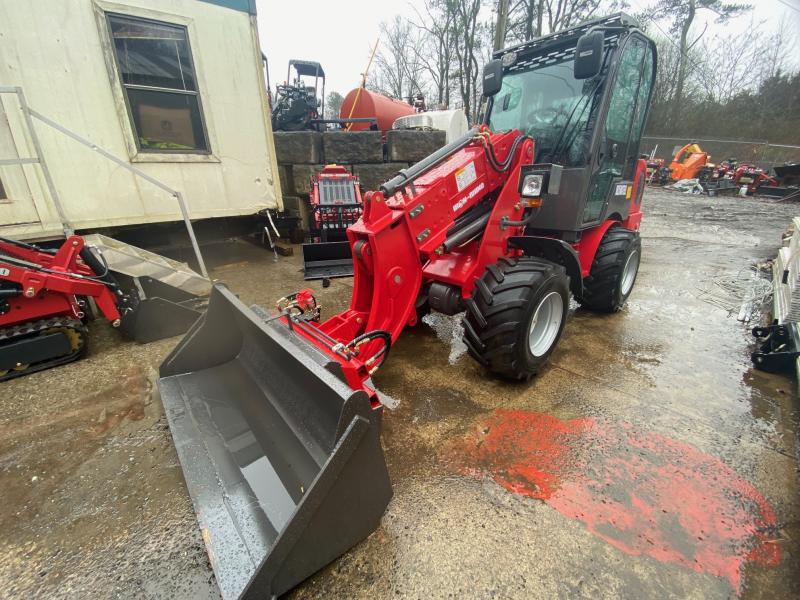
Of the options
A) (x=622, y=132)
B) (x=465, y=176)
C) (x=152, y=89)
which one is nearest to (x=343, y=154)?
(x=152, y=89)

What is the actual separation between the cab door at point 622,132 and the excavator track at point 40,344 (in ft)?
15.3

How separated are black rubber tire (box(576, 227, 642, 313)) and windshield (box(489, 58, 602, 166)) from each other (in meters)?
1.09

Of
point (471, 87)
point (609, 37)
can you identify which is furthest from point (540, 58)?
point (471, 87)

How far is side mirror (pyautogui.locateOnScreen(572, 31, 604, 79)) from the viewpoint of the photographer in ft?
8.45

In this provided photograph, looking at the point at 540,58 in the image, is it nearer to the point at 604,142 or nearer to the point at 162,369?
the point at 604,142

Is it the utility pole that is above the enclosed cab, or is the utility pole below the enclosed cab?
above

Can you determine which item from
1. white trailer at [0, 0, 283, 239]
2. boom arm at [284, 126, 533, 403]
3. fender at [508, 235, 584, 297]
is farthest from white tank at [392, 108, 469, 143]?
boom arm at [284, 126, 533, 403]

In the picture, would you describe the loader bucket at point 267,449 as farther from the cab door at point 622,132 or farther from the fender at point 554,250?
the cab door at point 622,132

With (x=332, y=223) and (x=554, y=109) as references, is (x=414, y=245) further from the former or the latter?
(x=332, y=223)

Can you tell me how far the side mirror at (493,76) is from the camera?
143 inches

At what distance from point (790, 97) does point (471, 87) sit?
21.2 meters

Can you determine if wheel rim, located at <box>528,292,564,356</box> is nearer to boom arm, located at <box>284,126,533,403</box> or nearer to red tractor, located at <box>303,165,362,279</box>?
boom arm, located at <box>284,126,533,403</box>

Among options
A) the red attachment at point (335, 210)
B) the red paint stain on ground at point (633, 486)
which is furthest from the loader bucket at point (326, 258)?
the red paint stain on ground at point (633, 486)

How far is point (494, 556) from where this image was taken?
166cm
